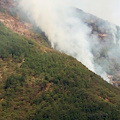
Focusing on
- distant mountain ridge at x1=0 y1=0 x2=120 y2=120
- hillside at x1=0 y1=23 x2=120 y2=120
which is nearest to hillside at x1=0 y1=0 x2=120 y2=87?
distant mountain ridge at x1=0 y1=0 x2=120 y2=120

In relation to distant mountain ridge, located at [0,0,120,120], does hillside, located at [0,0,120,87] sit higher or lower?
higher

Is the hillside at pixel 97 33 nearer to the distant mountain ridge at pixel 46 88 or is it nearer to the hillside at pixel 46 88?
the distant mountain ridge at pixel 46 88

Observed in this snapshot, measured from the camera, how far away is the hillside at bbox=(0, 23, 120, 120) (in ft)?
251

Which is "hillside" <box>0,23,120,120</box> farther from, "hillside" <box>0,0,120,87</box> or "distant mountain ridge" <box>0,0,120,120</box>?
"hillside" <box>0,0,120,87</box>

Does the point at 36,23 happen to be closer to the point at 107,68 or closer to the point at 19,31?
the point at 19,31

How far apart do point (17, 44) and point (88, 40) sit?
2155 inches

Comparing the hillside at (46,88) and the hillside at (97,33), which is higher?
the hillside at (97,33)

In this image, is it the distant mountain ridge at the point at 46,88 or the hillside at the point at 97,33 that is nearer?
the distant mountain ridge at the point at 46,88

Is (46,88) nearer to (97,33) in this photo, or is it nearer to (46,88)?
(46,88)

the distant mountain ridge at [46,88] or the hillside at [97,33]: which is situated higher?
the hillside at [97,33]

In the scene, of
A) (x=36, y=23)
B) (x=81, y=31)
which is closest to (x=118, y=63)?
(x=81, y=31)

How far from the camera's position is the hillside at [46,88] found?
76.6m

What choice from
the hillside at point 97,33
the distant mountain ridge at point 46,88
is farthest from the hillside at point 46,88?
the hillside at point 97,33

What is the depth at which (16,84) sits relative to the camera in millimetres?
83375
